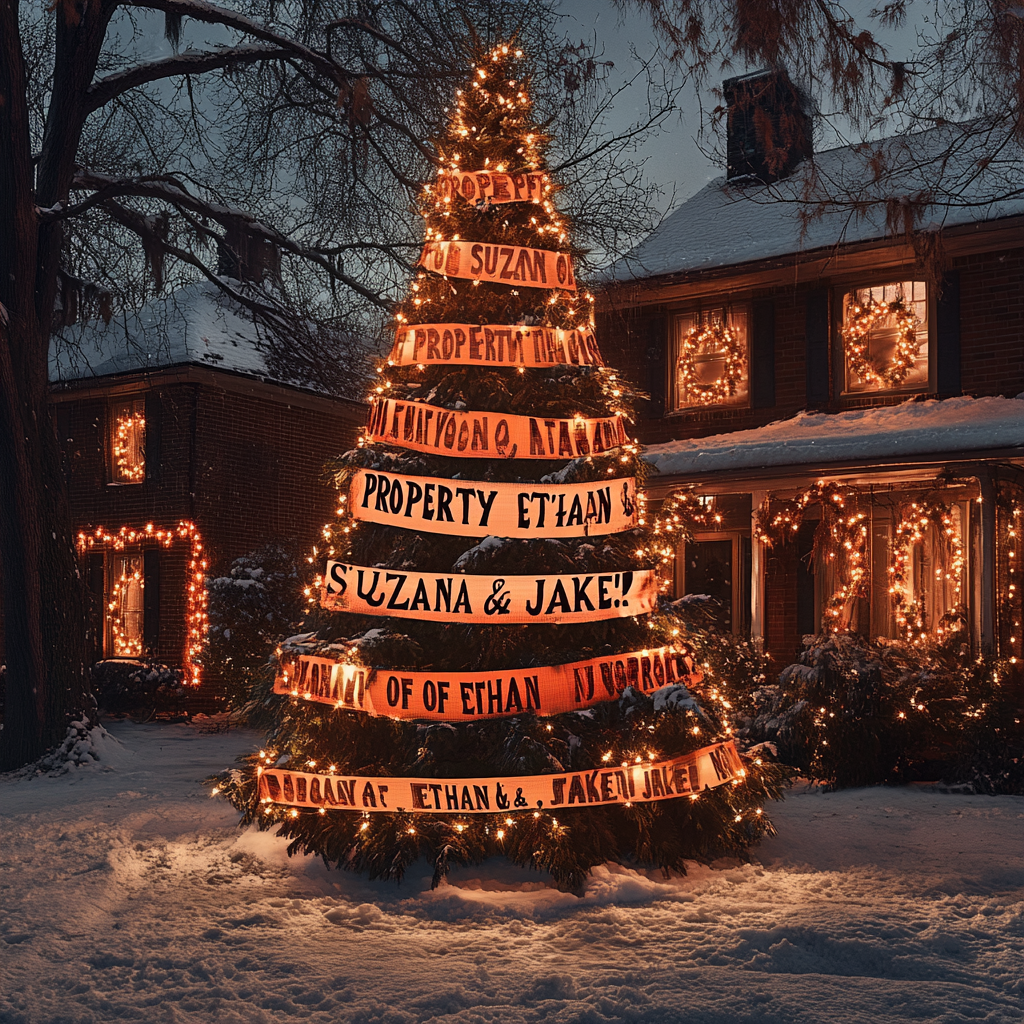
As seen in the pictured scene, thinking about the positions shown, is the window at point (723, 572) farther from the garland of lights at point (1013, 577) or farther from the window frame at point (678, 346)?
the garland of lights at point (1013, 577)

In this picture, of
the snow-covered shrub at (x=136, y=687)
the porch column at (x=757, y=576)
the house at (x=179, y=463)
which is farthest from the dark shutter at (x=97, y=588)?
the porch column at (x=757, y=576)

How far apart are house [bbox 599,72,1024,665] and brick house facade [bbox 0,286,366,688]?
634cm

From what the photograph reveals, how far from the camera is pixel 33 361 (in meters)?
11.5

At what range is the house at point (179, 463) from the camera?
17.5 meters

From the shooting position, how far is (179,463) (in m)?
17.6

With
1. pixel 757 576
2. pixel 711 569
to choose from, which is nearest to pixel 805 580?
pixel 757 576

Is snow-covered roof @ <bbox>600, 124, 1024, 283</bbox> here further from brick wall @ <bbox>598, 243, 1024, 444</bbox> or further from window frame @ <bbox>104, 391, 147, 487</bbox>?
window frame @ <bbox>104, 391, 147, 487</bbox>

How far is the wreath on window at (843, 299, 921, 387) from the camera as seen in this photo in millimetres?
13570

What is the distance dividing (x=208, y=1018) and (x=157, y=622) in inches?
548

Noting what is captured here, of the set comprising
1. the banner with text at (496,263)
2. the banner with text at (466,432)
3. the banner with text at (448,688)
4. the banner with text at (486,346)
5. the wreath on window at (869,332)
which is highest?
the wreath on window at (869,332)

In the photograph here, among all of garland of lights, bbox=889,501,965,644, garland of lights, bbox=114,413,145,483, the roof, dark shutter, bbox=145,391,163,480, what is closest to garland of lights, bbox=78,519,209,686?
dark shutter, bbox=145,391,163,480

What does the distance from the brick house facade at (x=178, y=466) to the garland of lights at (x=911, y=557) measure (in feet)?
29.1

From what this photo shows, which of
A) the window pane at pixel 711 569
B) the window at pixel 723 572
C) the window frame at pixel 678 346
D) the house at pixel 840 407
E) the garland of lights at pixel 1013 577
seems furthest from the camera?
the window pane at pixel 711 569

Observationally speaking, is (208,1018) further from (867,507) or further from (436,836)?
(867,507)
